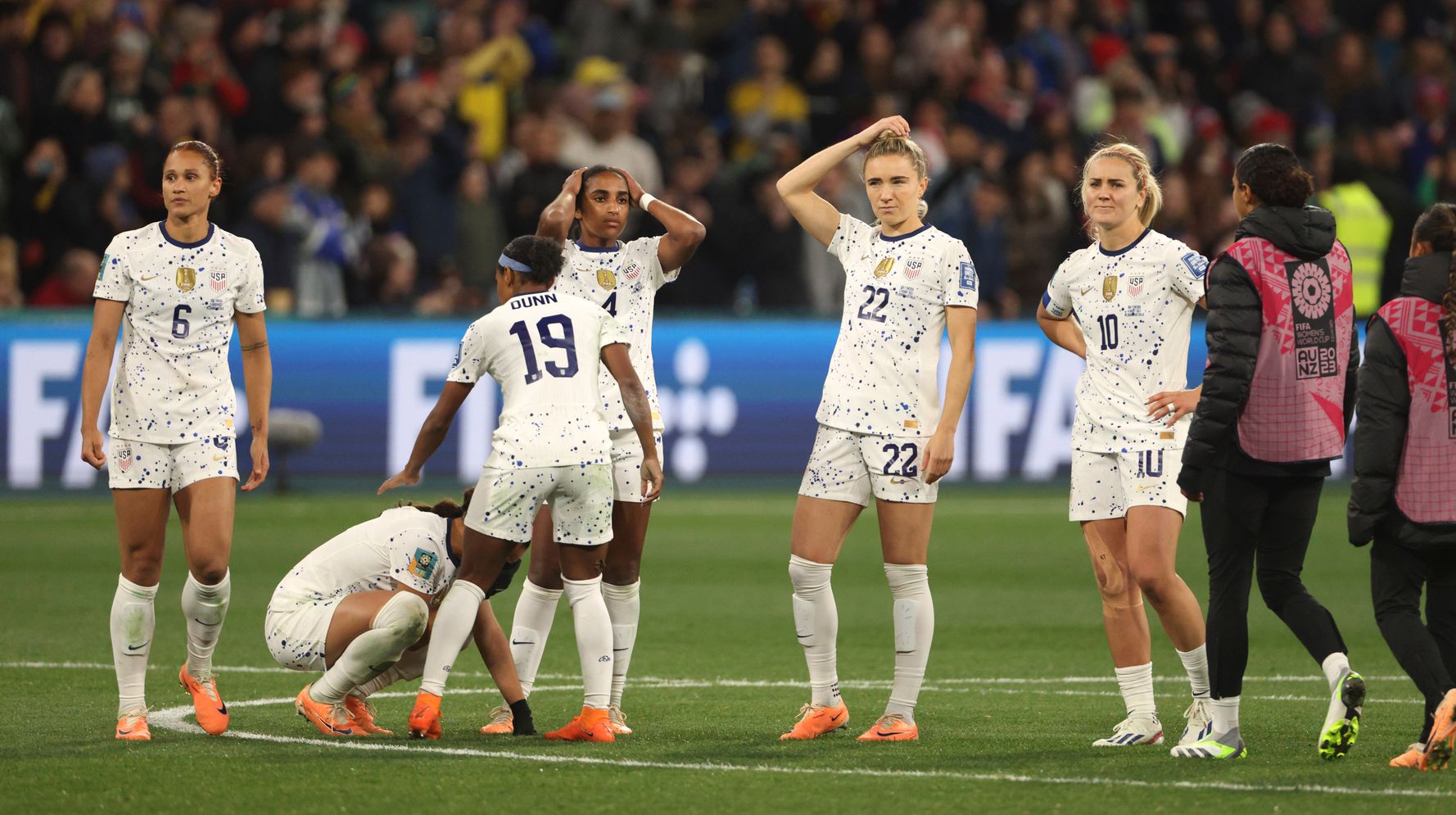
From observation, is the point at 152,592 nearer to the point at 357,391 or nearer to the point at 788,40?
the point at 357,391

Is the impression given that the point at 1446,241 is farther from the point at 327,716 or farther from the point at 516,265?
the point at 327,716

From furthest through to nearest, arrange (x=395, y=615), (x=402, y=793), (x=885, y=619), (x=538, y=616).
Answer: (x=885, y=619) < (x=538, y=616) < (x=395, y=615) < (x=402, y=793)

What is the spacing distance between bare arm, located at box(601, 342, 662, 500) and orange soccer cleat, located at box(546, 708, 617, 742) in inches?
36.9

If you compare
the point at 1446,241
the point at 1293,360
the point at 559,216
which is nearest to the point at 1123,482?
the point at 1293,360

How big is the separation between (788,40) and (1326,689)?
14.2 metres

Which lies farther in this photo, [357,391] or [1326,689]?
[357,391]

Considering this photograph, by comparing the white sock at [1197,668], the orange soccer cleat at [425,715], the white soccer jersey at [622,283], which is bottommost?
the orange soccer cleat at [425,715]

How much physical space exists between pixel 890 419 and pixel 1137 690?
1434mm

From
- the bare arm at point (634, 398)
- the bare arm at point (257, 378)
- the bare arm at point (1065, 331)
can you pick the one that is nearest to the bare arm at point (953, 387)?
the bare arm at point (1065, 331)

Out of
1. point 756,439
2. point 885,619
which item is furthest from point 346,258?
point 885,619

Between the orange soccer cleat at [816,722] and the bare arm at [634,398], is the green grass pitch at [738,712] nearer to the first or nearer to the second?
the orange soccer cleat at [816,722]

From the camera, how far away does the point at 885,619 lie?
39.3 feet

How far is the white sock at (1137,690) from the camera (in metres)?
7.66

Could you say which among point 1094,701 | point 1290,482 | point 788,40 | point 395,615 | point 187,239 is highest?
point 788,40
